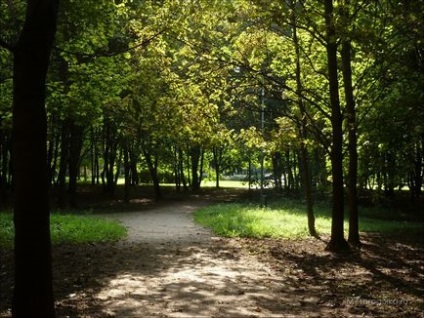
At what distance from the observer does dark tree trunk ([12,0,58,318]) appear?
5.27 metres

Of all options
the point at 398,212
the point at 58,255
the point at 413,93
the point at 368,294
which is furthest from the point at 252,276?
the point at 398,212

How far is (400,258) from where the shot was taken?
12461 mm

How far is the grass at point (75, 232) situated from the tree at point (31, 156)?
23.4 ft

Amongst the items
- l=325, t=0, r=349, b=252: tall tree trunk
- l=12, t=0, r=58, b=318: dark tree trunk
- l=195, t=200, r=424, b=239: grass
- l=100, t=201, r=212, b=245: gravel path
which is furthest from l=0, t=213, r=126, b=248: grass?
l=12, t=0, r=58, b=318: dark tree trunk

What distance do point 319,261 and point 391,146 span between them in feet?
28.2

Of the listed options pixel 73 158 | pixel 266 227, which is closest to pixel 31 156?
pixel 266 227

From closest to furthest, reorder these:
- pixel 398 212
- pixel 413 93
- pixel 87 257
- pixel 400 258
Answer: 1. pixel 87 257
2. pixel 400 258
3. pixel 413 93
4. pixel 398 212

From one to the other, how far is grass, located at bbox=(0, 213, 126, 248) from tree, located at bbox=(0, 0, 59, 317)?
7.12 m

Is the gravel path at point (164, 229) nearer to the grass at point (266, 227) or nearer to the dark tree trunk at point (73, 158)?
the grass at point (266, 227)

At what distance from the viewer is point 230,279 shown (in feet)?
30.1

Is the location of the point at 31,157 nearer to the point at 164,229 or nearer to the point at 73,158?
the point at 164,229

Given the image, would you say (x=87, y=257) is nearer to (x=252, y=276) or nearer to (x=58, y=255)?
(x=58, y=255)

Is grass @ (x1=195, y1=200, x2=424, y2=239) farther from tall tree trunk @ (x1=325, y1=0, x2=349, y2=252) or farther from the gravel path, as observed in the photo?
tall tree trunk @ (x1=325, y1=0, x2=349, y2=252)

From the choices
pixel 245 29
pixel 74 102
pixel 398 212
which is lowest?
pixel 398 212
